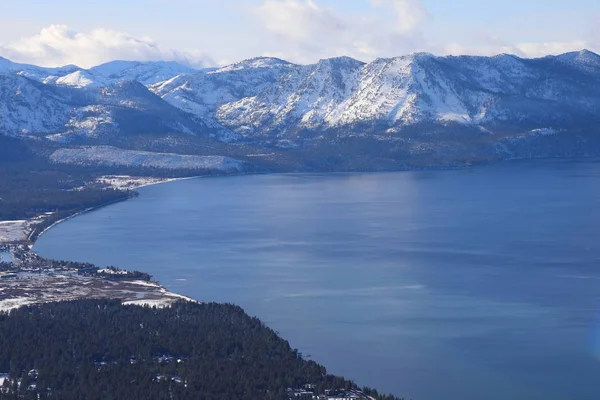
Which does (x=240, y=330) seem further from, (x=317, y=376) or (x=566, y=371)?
(x=566, y=371)

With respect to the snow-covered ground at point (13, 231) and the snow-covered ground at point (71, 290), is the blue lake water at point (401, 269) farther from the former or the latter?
the snow-covered ground at point (13, 231)

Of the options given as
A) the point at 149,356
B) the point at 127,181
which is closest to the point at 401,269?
the point at 149,356

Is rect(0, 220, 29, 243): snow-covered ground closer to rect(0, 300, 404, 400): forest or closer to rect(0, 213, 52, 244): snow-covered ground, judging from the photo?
rect(0, 213, 52, 244): snow-covered ground

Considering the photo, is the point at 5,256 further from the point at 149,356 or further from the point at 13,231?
the point at 149,356

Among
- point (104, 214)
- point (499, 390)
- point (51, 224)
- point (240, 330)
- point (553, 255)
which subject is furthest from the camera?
point (104, 214)

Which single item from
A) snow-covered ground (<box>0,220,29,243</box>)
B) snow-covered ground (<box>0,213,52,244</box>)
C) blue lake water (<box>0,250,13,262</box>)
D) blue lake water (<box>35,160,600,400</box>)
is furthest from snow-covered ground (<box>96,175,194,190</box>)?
blue lake water (<box>0,250,13,262</box>)

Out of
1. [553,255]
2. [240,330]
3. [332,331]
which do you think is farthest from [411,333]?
[553,255]

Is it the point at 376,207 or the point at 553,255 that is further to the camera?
the point at 376,207
